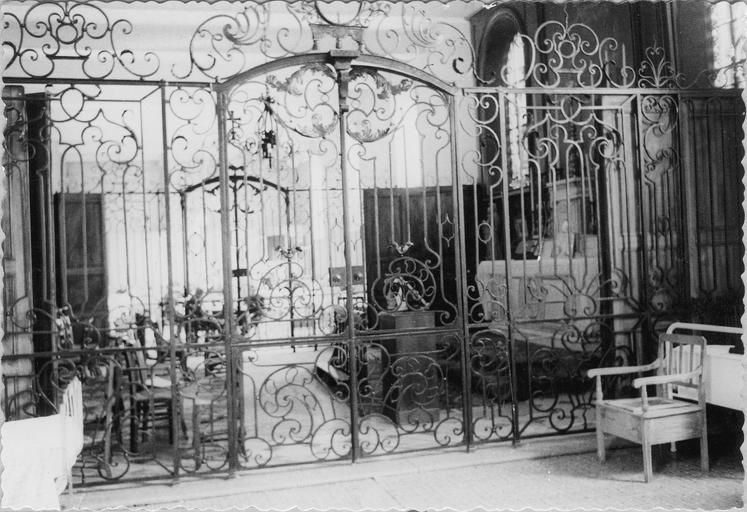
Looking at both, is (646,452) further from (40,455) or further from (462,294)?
(40,455)

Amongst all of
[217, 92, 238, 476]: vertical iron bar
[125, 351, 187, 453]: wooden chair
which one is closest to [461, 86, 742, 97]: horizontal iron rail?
[217, 92, 238, 476]: vertical iron bar

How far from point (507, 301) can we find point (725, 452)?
5.81ft

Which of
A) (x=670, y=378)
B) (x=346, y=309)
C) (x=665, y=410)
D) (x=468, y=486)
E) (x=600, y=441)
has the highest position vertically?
(x=346, y=309)

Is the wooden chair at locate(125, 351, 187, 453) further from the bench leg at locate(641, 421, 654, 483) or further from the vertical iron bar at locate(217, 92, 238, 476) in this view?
the bench leg at locate(641, 421, 654, 483)

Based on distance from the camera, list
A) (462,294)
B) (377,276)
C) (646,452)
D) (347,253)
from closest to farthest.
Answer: (646,452)
(347,253)
(462,294)
(377,276)

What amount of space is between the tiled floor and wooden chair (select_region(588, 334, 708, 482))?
7.1 inches

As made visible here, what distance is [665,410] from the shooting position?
448cm

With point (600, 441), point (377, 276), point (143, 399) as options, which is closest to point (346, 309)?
point (377, 276)

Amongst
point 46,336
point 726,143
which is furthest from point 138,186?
point 726,143

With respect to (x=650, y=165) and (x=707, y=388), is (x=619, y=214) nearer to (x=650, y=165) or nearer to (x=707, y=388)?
(x=650, y=165)

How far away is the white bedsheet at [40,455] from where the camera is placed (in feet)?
8.86

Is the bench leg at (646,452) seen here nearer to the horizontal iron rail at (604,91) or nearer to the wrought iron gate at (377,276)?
the wrought iron gate at (377,276)

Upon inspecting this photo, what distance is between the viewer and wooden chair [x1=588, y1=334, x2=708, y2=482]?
4395 mm

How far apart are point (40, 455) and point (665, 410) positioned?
3541 millimetres
